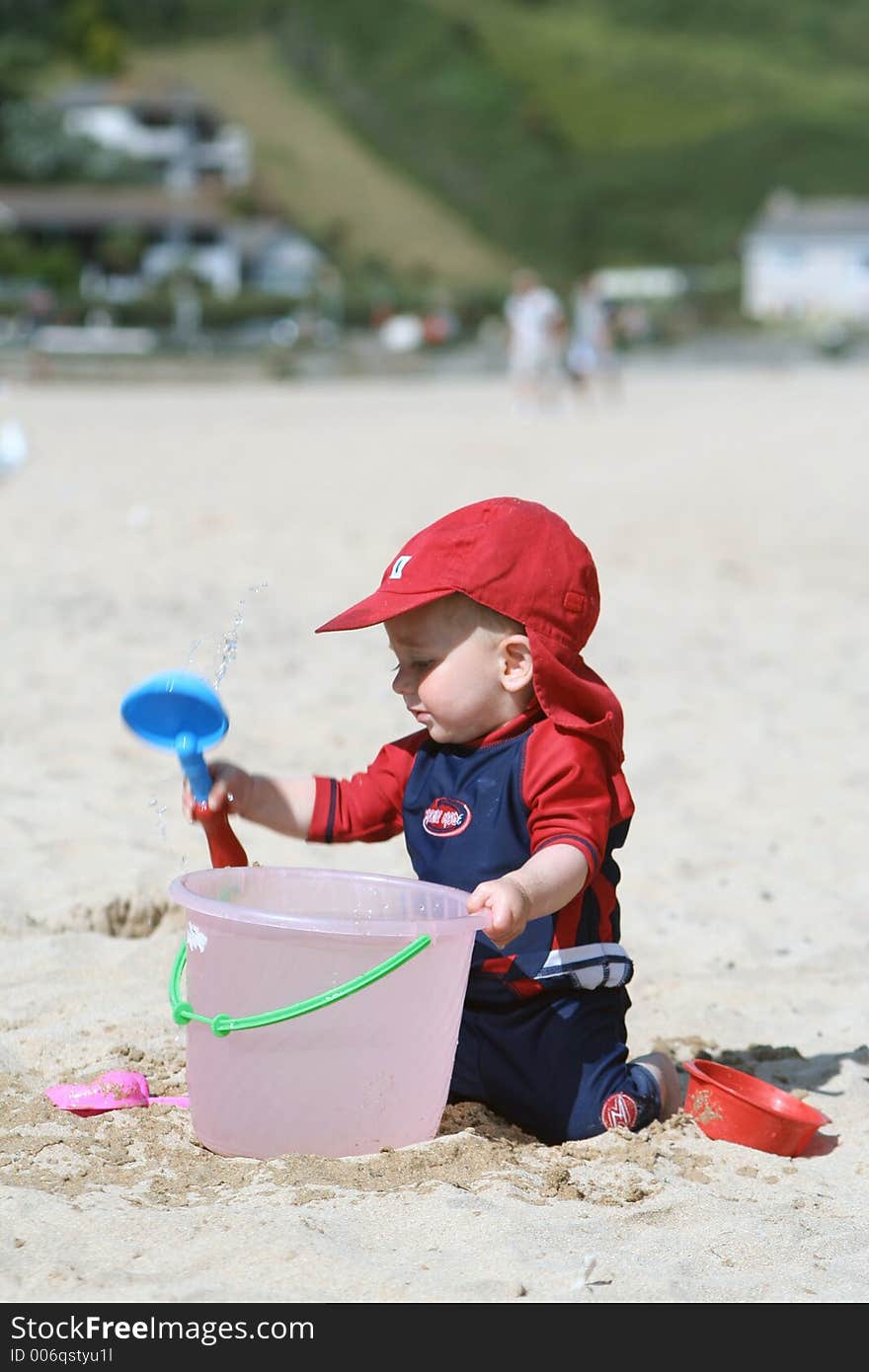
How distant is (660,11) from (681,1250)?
6025 inches

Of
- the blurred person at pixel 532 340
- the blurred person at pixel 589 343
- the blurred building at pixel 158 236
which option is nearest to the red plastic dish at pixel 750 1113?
the blurred person at pixel 532 340

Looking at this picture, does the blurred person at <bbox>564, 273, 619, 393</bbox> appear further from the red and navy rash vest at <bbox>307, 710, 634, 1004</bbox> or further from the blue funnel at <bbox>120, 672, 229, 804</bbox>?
the blue funnel at <bbox>120, 672, 229, 804</bbox>

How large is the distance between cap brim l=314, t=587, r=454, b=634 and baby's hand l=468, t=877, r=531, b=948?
1.42 ft

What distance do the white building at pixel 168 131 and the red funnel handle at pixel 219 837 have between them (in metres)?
83.7

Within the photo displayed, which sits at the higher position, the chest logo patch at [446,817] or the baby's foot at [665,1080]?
the chest logo patch at [446,817]

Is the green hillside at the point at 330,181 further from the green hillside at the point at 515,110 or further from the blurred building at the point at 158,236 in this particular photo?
the blurred building at the point at 158,236

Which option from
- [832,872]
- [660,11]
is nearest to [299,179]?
[660,11]

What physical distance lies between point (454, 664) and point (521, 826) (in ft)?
0.87

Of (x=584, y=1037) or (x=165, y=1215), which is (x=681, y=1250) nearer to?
(x=584, y=1037)

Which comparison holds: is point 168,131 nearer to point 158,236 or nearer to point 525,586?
point 158,236

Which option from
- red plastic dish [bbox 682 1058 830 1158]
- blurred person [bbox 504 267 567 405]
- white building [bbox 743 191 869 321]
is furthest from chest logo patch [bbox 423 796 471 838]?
white building [bbox 743 191 869 321]

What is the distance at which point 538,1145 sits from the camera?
2.71 m

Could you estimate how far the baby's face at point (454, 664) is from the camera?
269 cm

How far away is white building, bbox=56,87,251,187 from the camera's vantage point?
3327 inches
